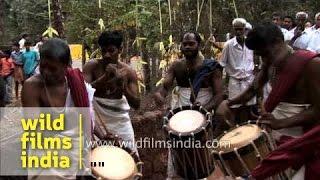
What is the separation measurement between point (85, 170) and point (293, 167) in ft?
5.16

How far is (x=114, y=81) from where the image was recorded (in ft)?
19.0

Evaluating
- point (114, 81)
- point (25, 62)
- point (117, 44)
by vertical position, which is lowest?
point (25, 62)

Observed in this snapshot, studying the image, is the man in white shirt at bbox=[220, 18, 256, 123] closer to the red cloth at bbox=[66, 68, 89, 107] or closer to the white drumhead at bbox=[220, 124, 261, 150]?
the white drumhead at bbox=[220, 124, 261, 150]

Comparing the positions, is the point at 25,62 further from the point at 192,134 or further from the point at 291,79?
the point at 291,79

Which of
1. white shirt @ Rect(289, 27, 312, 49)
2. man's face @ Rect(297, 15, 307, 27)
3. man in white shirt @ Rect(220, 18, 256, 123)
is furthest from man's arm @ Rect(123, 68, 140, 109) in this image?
man's face @ Rect(297, 15, 307, 27)

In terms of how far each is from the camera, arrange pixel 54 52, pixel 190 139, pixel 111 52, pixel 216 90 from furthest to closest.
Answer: pixel 216 90 → pixel 111 52 → pixel 190 139 → pixel 54 52

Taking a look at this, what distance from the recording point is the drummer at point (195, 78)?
6.28m

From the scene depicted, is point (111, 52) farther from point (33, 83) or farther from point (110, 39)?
point (33, 83)

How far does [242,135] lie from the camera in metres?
4.52

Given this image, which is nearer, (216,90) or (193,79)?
(216,90)

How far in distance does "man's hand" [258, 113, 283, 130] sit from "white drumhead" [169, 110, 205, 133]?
1.02 m

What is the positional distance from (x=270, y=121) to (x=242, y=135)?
291 millimetres

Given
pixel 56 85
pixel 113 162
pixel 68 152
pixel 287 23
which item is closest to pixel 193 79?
pixel 113 162

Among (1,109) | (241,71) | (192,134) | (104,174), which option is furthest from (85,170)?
(241,71)
